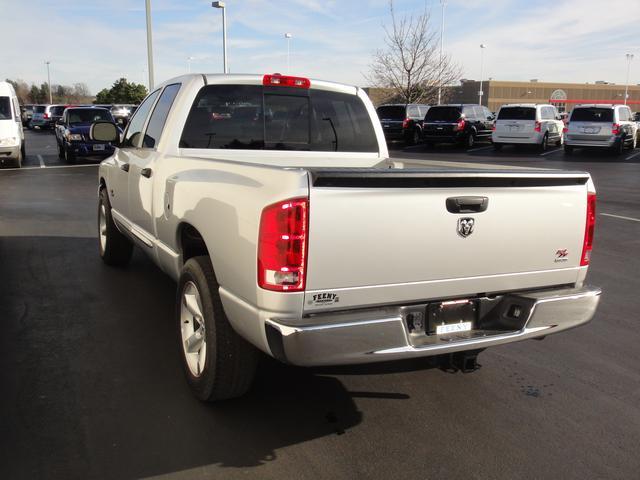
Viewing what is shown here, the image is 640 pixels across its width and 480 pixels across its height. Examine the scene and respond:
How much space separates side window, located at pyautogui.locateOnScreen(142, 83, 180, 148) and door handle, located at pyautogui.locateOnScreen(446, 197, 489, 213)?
8.50 ft

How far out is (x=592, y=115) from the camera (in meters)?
23.6

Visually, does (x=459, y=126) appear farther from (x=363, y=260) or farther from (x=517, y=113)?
(x=363, y=260)

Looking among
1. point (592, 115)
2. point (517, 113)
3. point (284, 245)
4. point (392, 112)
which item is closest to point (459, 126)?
point (517, 113)

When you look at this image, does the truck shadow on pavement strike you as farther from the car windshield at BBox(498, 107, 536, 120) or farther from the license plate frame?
the car windshield at BBox(498, 107, 536, 120)

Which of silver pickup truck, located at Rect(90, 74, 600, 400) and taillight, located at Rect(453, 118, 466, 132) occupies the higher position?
taillight, located at Rect(453, 118, 466, 132)

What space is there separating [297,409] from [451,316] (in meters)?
1.06

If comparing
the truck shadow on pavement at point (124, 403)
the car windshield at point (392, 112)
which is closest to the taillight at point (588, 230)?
the truck shadow on pavement at point (124, 403)

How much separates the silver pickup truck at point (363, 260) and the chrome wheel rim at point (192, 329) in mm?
13

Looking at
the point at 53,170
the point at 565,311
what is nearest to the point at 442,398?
the point at 565,311

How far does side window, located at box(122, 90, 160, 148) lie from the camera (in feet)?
17.8

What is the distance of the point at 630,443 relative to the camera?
323 centimetres

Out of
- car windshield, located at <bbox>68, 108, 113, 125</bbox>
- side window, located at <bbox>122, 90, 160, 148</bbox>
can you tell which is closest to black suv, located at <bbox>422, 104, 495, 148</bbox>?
car windshield, located at <bbox>68, 108, 113, 125</bbox>

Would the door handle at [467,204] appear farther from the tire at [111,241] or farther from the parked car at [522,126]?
the parked car at [522,126]

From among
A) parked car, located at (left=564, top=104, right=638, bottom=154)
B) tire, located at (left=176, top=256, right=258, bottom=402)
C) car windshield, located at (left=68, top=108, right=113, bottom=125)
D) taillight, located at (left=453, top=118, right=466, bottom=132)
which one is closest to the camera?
tire, located at (left=176, top=256, right=258, bottom=402)
